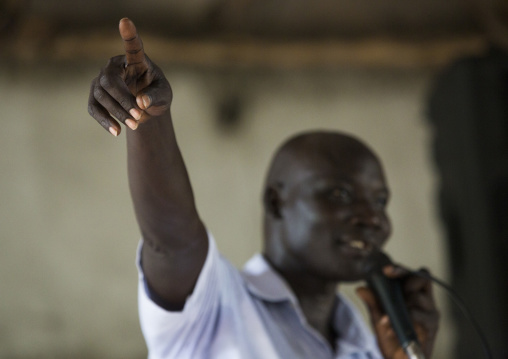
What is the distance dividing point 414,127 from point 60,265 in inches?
77.6

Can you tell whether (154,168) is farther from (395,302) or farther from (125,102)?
(395,302)

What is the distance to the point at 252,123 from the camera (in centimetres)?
366

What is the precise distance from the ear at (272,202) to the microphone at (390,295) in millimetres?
316

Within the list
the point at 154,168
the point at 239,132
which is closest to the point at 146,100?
the point at 154,168

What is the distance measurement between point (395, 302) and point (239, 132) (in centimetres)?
225

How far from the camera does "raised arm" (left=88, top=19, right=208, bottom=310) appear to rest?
0.97m

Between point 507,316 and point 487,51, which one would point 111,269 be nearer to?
point 507,316

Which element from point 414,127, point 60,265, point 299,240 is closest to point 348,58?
point 414,127

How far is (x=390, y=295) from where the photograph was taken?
4.79 feet

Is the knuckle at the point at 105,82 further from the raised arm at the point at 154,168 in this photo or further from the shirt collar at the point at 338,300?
the shirt collar at the point at 338,300

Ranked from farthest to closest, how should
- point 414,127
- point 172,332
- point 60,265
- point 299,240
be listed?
1. point 414,127
2. point 60,265
3. point 299,240
4. point 172,332

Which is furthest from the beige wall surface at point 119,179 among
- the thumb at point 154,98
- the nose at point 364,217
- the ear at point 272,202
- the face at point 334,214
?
the thumb at point 154,98

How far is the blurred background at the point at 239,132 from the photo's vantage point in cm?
311

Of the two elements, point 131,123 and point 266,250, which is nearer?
point 131,123
